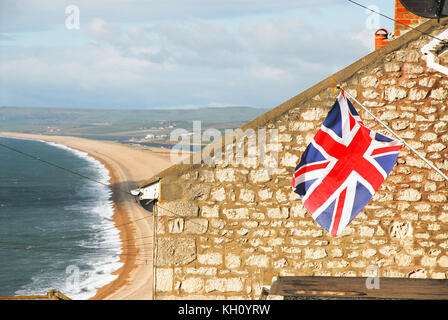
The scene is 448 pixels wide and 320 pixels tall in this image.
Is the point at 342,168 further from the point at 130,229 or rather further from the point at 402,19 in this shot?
the point at 130,229

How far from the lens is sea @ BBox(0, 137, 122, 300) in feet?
104

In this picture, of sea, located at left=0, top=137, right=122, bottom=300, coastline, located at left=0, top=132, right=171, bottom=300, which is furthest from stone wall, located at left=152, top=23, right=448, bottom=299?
sea, located at left=0, top=137, right=122, bottom=300

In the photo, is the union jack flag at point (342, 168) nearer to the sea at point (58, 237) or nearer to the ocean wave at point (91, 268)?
the ocean wave at point (91, 268)

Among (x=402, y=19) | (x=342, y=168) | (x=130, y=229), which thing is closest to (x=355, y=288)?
(x=342, y=168)

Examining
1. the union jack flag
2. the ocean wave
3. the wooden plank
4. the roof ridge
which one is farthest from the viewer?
the ocean wave

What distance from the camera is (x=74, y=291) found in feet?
93.7

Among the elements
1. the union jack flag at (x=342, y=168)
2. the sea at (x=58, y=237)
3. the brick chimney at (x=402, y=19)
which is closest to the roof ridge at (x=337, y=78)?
the union jack flag at (x=342, y=168)

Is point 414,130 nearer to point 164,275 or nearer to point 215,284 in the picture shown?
point 215,284

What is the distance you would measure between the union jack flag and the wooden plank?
62cm

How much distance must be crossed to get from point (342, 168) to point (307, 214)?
1.21 metres

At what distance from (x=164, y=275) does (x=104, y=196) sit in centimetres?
5668

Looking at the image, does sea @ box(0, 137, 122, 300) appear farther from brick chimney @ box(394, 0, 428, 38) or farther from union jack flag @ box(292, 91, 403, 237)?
union jack flag @ box(292, 91, 403, 237)

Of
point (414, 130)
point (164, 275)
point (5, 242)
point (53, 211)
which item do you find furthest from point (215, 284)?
point (53, 211)

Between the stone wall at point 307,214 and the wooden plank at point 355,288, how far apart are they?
1.86 feet
